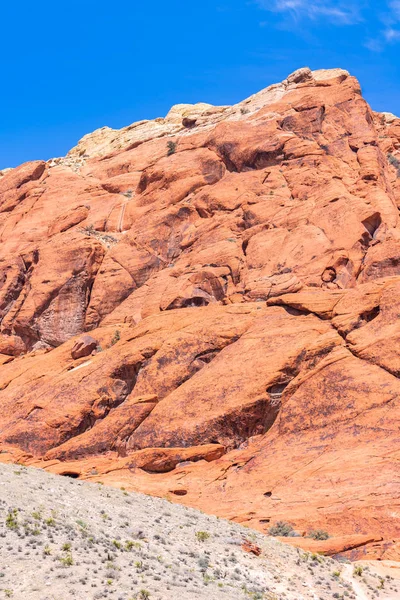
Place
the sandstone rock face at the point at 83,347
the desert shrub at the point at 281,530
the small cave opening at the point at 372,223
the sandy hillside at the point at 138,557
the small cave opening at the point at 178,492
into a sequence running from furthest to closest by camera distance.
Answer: the small cave opening at the point at 372,223
the sandstone rock face at the point at 83,347
the small cave opening at the point at 178,492
the desert shrub at the point at 281,530
the sandy hillside at the point at 138,557

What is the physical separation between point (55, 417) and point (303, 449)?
13105 millimetres

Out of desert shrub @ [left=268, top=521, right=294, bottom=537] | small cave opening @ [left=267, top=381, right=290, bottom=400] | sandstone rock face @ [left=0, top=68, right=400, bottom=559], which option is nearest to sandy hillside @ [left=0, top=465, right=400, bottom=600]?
desert shrub @ [left=268, top=521, right=294, bottom=537]

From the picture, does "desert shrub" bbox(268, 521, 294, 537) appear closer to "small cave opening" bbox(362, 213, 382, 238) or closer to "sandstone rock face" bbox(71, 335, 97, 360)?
"sandstone rock face" bbox(71, 335, 97, 360)

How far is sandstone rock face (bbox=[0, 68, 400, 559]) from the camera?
26.7 metres

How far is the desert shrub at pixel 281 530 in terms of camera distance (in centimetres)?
2253

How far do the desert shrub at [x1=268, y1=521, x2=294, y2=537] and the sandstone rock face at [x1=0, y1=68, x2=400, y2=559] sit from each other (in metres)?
0.59

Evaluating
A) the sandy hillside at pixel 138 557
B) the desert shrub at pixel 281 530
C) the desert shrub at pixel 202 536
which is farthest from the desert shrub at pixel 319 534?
the desert shrub at pixel 202 536

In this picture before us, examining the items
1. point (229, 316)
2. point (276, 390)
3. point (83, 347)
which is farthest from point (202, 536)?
point (83, 347)

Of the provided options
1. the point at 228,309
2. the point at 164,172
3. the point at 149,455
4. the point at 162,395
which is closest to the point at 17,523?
the point at 149,455

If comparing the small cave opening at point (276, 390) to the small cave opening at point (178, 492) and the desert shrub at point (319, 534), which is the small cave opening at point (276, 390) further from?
the desert shrub at point (319, 534)

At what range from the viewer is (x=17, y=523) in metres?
18.1

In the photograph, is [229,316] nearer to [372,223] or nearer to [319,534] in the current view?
[372,223]

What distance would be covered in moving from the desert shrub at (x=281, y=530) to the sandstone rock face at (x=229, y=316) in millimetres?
589

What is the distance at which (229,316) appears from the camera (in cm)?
3522
